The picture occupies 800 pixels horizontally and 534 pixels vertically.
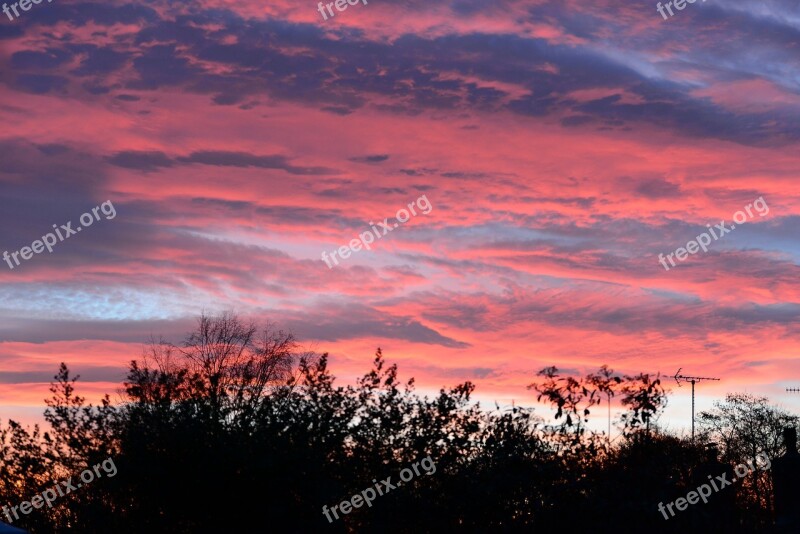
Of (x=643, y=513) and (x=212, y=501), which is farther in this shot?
(x=212, y=501)

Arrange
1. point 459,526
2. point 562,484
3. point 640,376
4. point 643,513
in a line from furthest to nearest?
point 459,526 → point 562,484 → point 643,513 → point 640,376

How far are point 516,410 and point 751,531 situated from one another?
4.66 m

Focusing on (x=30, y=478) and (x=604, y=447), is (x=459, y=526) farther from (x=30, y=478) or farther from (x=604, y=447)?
(x=30, y=478)

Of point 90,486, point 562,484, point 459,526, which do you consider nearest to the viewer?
point 562,484

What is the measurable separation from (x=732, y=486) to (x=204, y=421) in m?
10.5

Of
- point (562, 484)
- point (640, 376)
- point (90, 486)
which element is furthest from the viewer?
point (90, 486)

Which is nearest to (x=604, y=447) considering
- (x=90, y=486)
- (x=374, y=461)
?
(x=374, y=461)

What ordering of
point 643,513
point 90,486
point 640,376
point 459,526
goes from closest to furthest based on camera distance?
1. point 640,376
2. point 643,513
3. point 459,526
4. point 90,486

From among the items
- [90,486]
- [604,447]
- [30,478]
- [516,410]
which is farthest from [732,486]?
[30,478]

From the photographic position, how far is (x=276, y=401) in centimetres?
2081

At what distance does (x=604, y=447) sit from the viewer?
16.8 meters

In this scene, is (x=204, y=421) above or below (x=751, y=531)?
above

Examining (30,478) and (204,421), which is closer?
(204,421)

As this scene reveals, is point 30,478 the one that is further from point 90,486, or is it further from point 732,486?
point 732,486
